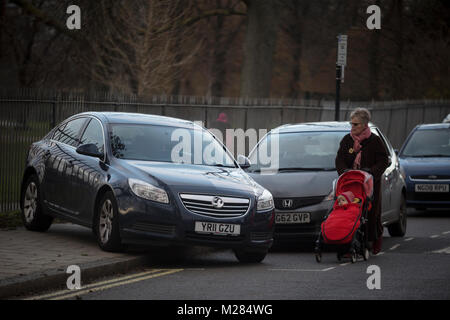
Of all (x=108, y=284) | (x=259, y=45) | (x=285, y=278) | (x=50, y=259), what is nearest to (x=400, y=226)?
(x=285, y=278)

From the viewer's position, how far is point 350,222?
422 inches

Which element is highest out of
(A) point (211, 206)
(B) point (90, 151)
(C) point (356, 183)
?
(B) point (90, 151)

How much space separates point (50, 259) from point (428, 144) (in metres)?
11.6

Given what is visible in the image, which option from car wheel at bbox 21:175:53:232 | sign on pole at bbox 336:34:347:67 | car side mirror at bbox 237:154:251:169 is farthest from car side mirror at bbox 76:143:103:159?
sign on pole at bbox 336:34:347:67

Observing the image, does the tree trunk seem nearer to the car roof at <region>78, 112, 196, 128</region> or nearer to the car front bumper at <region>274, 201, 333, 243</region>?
the car roof at <region>78, 112, 196, 128</region>

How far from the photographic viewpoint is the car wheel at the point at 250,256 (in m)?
11.2

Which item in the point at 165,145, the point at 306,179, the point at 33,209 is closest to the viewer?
the point at 165,145

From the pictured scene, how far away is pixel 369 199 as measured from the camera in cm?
1112

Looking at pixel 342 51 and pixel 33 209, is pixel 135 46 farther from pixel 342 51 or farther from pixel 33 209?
pixel 33 209

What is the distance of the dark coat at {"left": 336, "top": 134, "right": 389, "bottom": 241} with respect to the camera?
1145 centimetres

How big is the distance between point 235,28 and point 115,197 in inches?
1957

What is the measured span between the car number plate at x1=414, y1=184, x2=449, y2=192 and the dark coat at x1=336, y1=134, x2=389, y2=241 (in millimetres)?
6998

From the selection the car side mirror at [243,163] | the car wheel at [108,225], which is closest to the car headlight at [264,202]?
the car side mirror at [243,163]
